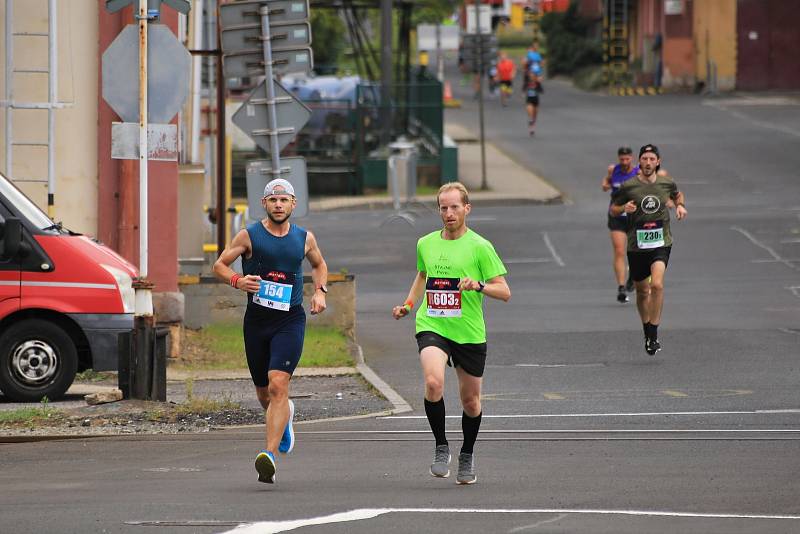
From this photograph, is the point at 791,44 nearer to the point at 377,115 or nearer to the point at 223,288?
the point at 377,115

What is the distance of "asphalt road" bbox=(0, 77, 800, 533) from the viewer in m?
8.83

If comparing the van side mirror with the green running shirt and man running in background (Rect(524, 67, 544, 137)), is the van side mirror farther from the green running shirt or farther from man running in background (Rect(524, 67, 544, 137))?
man running in background (Rect(524, 67, 544, 137))

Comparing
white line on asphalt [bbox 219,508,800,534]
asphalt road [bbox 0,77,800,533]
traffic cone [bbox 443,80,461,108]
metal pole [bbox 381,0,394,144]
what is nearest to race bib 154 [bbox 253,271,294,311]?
asphalt road [bbox 0,77,800,533]

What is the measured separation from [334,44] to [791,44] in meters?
16.8

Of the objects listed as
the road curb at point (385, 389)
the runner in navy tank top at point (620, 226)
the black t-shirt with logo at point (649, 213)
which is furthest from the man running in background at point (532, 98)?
the road curb at point (385, 389)

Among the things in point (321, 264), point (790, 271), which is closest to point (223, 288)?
point (321, 264)

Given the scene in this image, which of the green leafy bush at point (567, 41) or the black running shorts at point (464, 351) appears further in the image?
the green leafy bush at point (567, 41)

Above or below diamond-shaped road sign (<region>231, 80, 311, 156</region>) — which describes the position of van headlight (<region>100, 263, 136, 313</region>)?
below

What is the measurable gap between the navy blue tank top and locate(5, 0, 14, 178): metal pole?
6683 mm

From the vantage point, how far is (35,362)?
14.2m

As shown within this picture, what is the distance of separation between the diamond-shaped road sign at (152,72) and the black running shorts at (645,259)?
5279mm

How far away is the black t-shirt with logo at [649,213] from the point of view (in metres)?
17.2

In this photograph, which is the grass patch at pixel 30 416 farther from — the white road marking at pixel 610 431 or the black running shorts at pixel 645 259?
the black running shorts at pixel 645 259

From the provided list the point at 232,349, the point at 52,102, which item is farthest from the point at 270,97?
the point at 232,349
